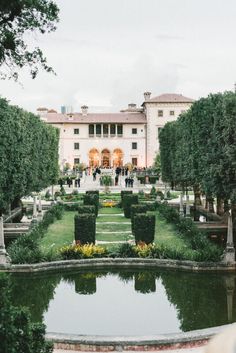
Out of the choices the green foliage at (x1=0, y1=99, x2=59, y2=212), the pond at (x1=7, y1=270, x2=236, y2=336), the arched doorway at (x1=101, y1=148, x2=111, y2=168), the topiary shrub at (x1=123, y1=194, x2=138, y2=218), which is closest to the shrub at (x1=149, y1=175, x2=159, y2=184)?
the arched doorway at (x1=101, y1=148, x2=111, y2=168)

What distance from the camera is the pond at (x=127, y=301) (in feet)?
31.0

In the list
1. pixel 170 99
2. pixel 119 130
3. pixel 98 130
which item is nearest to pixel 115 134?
pixel 119 130

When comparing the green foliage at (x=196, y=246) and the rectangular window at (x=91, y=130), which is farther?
the rectangular window at (x=91, y=130)

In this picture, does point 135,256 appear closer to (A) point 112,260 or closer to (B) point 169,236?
(A) point 112,260

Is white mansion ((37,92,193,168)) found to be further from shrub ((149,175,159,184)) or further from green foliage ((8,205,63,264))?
green foliage ((8,205,63,264))

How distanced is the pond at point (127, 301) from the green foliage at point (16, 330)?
10.1 feet

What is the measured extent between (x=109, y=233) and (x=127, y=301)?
8.82m

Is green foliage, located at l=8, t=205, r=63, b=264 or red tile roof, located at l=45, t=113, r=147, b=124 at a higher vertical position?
red tile roof, located at l=45, t=113, r=147, b=124

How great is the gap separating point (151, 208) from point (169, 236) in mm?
9231

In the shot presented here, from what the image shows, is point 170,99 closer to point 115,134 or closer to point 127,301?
point 115,134

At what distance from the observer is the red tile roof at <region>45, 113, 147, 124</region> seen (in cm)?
6644

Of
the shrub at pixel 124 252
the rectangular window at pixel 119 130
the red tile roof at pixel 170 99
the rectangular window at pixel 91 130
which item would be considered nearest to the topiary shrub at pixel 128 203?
the shrub at pixel 124 252

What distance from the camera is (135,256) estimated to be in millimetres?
14789

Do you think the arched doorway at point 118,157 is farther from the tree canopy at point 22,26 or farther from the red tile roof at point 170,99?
the tree canopy at point 22,26
